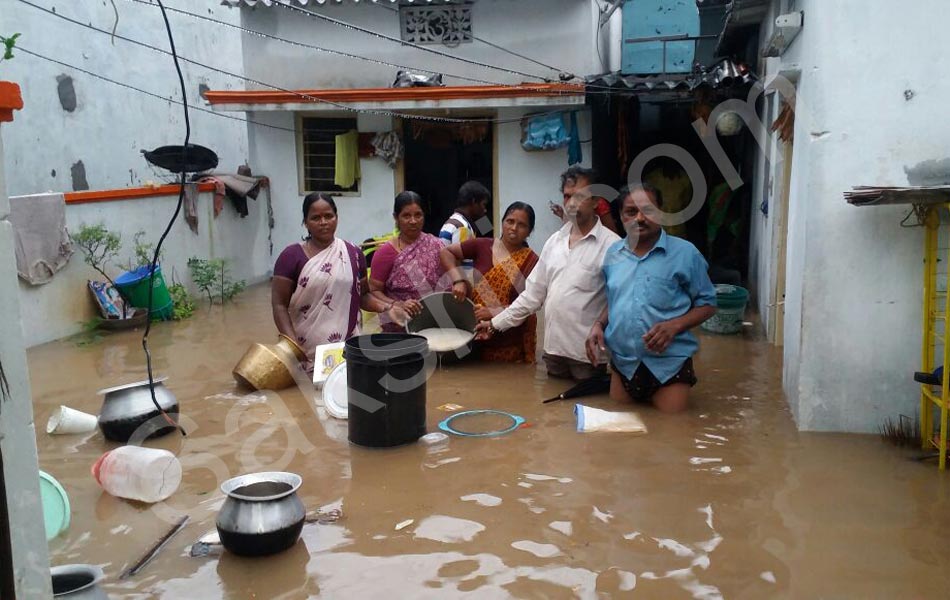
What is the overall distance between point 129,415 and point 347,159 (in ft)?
24.0

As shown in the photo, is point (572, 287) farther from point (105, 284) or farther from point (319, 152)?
point (319, 152)

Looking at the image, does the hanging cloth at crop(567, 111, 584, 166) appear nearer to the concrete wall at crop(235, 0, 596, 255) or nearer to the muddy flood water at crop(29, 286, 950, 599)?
the concrete wall at crop(235, 0, 596, 255)

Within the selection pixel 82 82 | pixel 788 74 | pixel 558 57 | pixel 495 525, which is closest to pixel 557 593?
pixel 495 525

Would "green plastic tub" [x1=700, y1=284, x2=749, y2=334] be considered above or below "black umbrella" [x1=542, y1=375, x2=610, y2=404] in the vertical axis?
above

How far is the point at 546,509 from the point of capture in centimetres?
395

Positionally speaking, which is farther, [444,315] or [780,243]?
[780,243]

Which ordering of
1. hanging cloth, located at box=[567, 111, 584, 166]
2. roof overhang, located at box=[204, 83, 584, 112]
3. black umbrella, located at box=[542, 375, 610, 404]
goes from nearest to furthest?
black umbrella, located at box=[542, 375, 610, 404]
roof overhang, located at box=[204, 83, 584, 112]
hanging cloth, located at box=[567, 111, 584, 166]

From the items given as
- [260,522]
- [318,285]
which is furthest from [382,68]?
→ [260,522]

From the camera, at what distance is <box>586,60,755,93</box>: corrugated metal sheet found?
9.30 meters

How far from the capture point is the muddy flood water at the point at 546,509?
3.27 meters

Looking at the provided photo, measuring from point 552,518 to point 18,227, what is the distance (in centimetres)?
673

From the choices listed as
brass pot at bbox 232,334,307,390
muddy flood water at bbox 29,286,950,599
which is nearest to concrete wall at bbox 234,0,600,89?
brass pot at bbox 232,334,307,390

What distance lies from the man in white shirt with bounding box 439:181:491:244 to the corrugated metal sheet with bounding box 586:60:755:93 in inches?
121

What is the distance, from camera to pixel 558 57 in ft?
36.8
